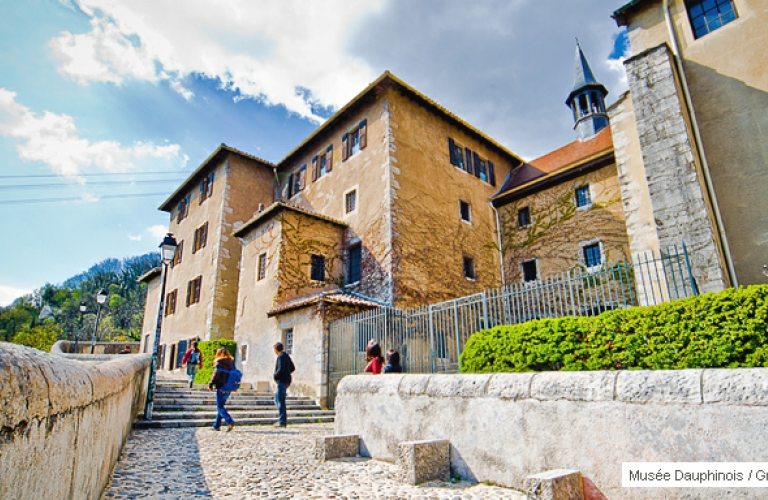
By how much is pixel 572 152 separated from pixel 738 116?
10.8 metres

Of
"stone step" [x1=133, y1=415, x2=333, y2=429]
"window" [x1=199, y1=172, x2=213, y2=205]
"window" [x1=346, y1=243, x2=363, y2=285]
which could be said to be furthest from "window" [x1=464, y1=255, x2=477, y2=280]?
"window" [x1=199, y1=172, x2=213, y2=205]

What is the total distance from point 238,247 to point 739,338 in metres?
21.1

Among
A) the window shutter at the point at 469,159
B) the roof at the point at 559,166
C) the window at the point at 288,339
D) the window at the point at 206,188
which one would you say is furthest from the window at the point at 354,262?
the window at the point at 206,188

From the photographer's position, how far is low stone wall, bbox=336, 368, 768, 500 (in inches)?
111

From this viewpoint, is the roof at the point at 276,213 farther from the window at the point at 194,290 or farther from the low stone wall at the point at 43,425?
the low stone wall at the point at 43,425

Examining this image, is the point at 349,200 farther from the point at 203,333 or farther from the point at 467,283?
the point at 203,333

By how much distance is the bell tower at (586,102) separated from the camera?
2355 centimetres

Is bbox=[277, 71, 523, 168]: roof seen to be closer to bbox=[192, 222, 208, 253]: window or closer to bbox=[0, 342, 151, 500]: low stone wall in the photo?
bbox=[192, 222, 208, 253]: window

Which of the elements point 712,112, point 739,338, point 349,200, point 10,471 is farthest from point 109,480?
point 349,200

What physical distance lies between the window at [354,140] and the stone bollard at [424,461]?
15.8 metres

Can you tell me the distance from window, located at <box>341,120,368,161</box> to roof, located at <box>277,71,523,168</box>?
0.97 metres

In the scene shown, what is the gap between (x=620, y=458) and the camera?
327 centimetres

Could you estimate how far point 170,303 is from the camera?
84.9 ft

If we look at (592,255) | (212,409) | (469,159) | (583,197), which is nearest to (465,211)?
(469,159)
